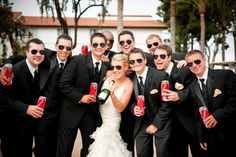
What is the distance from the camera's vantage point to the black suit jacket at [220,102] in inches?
196

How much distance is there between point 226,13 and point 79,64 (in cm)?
3139

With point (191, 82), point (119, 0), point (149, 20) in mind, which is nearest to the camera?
point (191, 82)

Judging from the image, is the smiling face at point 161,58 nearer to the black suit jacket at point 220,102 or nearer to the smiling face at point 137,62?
the smiling face at point 137,62

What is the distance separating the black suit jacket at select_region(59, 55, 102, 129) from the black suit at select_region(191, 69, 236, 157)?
1702 millimetres

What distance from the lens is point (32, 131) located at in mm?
5617

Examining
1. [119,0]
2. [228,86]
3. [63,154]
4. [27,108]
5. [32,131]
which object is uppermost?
[119,0]

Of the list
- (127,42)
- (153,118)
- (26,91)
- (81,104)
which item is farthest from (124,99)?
(26,91)

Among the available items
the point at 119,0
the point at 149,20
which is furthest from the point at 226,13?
the point at 149,20

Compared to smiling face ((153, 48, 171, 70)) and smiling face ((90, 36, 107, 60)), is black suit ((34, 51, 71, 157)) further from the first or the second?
smiling face ((153, 48, 171, 70))

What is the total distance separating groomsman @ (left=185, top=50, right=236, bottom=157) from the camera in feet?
16.4

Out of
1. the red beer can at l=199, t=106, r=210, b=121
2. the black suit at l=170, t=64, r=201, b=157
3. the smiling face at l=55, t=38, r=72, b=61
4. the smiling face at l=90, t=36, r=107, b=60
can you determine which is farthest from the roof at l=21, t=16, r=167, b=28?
the red beer can at l=199, t=106, r=210, b=121

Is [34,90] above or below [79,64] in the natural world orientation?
below

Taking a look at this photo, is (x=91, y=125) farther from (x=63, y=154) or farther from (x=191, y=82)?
(x=191, y=82)

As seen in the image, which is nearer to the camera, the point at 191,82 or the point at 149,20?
the point at 191,82
